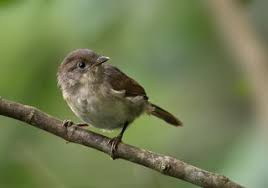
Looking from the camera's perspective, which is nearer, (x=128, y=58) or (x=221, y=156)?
(x=221, y=156)

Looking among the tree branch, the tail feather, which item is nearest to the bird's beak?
the tail feather

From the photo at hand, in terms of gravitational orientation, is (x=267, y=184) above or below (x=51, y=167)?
above

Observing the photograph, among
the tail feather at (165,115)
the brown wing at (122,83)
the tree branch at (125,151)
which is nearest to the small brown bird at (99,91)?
the brown wing at (122,83)

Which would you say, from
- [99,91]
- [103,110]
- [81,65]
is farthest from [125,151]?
[81,65]

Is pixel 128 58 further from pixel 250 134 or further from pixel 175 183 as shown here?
pixel 250 134

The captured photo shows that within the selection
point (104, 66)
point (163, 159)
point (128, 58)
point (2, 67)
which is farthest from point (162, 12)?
point (163, 159)

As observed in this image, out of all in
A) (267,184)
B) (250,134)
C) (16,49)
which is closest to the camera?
(267,184)
